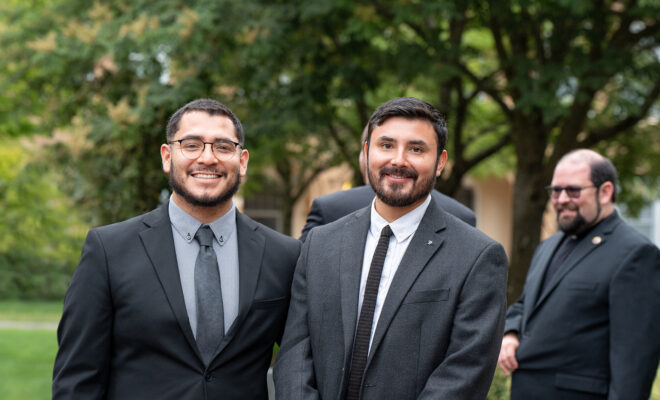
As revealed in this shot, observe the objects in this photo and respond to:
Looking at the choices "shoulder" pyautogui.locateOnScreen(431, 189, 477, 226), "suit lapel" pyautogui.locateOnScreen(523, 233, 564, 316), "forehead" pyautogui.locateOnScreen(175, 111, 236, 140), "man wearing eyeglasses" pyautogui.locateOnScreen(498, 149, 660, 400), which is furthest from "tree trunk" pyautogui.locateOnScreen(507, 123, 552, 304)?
"forehead" pyautogui.locateOnScreen(175, 111, 236, 140)

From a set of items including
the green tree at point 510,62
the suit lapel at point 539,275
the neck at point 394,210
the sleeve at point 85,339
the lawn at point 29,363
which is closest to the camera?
the sleeve at point 85,339

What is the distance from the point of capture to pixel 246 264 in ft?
10.9

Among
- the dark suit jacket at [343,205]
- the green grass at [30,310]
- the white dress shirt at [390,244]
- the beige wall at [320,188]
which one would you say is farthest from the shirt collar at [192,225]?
the beige wall at [320,188]

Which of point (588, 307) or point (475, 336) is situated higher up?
point (475, 336)

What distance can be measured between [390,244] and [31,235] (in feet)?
49.4

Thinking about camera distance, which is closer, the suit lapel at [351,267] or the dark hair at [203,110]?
the suit lapel at [351,267]

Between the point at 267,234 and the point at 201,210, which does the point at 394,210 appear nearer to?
the point at 267,234

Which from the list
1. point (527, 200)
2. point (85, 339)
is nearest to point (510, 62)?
point (527, 200)

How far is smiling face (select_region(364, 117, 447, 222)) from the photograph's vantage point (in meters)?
3.03

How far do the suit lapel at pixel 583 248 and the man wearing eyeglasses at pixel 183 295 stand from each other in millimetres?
2060

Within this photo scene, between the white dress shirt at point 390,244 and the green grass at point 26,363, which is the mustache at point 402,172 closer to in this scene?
the white dress shirt at point 390,244

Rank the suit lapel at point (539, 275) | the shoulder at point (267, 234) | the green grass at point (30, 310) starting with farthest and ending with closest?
the green grass at point (30, 310), the suit lapel at point (539, 275), the shoulder at point (267, 234)

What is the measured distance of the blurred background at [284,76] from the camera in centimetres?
970

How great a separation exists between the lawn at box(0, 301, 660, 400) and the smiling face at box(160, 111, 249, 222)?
389cm
